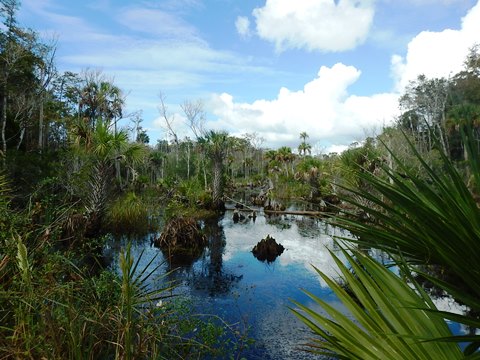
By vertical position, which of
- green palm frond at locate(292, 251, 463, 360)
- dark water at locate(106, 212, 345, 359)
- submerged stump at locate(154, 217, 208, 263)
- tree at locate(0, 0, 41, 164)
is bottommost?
dark water at locate(106, 212, 345, 359)

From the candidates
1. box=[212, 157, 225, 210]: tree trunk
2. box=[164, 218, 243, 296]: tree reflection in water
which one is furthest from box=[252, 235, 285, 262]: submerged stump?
box=[212, 157, 225, 210]: tree trunk

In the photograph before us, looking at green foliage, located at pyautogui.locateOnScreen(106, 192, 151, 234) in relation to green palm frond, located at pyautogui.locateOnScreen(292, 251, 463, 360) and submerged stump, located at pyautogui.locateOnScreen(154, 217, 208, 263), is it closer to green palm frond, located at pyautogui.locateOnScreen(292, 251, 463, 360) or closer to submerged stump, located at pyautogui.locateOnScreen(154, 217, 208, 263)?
submerged stump, located at pyautogui.locateOnScreen(154, 217, 208, 263)

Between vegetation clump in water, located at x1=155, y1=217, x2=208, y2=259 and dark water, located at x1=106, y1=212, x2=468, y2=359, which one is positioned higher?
vegetation clump in water, located at x1=155, y1=217, x2=208, y2=259

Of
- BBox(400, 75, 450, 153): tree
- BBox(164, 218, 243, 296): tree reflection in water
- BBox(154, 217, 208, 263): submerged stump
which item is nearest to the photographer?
BBox(164, 218, 243, 296): tree reflection in water

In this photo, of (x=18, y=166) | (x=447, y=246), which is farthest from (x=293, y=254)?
(x=447, y=246)

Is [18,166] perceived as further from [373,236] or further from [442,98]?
[442,98]

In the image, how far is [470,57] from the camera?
39.1 metres

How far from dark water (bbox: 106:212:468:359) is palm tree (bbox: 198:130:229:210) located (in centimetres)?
847

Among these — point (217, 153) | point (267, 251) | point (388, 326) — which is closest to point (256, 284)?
point (267, 251)

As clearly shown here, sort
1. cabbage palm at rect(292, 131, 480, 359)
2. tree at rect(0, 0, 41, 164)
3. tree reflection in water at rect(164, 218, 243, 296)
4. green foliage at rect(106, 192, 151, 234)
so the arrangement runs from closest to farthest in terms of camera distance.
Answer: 1. cabbage palm at rect(292, 131, 480, 359)
2. tree reflection in water at rect(164, 218, 243, 296)
3. green foliage at rect(106, 192, 151, 234)
4. tree at rect(0, 0, 41, 164)

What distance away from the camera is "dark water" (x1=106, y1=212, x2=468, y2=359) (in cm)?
588

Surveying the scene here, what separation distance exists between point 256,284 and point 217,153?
1750 cm

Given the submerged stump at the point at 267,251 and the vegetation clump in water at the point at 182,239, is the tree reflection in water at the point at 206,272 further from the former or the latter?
the submerged stump at the point at 267,251

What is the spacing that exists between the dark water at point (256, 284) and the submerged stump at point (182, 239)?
1.14 ft
